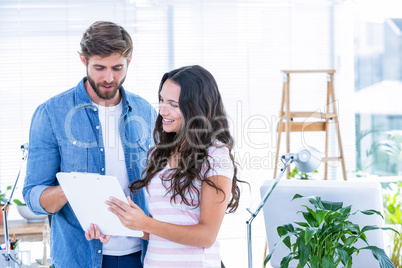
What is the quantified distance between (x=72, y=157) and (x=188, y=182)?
47 centimetres

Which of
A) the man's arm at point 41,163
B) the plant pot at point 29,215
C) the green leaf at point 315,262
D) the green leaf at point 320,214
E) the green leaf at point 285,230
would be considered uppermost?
the man's arm at point 41,163

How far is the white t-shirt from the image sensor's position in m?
1.68

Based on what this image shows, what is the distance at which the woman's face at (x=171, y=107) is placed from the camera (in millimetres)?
1561

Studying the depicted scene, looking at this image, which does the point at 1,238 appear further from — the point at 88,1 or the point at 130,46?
the point at 130,46

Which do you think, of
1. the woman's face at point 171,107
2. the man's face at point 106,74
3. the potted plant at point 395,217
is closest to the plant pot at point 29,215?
the man's face at point 106,74

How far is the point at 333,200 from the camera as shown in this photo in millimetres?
2303

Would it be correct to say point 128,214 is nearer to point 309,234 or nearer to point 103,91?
point 103,91

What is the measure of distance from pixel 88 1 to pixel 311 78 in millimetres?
2253

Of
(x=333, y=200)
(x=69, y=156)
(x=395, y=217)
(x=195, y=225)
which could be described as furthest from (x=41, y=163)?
(x=395, y=217)

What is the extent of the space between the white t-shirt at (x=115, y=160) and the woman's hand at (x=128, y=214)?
0.30 m

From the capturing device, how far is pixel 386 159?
4.82m

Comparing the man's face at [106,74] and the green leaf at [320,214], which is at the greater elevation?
the man's face at [106,74]

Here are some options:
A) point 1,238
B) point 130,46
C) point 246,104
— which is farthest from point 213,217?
point 246,104

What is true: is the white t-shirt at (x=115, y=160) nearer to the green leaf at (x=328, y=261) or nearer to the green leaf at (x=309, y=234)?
the green leaf at (x=309, y=234)
